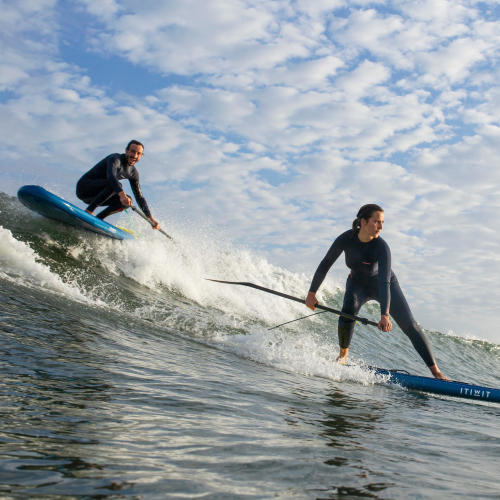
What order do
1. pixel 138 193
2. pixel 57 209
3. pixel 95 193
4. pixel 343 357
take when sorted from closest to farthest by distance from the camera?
pixel 343 357 < pixel 57 209 < pixel 95 193 < pixel 138 193

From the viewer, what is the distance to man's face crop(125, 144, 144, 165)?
7610 mm

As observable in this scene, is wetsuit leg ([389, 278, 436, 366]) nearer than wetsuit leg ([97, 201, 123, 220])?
Yes

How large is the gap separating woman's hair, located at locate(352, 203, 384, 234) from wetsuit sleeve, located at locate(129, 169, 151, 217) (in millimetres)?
4191

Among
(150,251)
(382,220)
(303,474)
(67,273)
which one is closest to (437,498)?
(303,474)

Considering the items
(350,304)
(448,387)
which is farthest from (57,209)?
(448,387)

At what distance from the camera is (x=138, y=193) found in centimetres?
835

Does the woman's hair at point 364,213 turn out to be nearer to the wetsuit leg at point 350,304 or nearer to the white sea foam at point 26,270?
the wetsuit leg at point 350,304

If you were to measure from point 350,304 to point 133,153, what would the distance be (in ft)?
13.9

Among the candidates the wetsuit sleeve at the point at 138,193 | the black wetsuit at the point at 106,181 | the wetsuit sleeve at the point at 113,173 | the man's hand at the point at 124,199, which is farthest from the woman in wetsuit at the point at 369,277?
the wetsuit sleeve at the point at 138,193

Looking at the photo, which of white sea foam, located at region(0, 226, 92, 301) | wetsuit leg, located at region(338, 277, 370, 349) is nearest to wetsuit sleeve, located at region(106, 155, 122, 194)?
white sea foam, located at region(0, 226, 92, 301)

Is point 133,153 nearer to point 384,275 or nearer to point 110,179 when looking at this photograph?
point 110,179

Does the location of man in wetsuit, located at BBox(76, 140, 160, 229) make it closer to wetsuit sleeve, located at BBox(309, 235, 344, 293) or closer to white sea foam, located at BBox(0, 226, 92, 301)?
white sea foam, located at BBox(0, 226, 92, 301)

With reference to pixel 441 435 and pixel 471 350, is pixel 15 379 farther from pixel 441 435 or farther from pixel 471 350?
pixel 471 350

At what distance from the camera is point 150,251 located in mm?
9180
